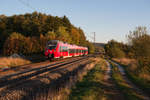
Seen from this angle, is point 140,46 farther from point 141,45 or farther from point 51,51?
point 51,51

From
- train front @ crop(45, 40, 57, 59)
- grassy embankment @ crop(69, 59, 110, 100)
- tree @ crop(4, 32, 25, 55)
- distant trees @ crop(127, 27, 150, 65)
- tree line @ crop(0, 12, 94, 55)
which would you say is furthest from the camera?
tree line @ crop(0, 12, 94, 55)

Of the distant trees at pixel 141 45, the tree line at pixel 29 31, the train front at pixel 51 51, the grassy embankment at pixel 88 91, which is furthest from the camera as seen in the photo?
the tree line at pixel 29 31

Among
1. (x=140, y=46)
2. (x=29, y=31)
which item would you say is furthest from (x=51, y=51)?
(x=29, y=31)

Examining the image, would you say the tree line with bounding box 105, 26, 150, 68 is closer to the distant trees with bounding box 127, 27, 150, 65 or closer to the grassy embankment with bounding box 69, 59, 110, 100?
the distant trees with bounding box 127, 27, 150, 65

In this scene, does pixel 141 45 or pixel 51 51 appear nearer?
pixel 141 45

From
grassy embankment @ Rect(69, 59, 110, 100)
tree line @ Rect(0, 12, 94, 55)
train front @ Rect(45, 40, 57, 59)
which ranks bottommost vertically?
grassy embankment @ Rect(69, 59, 110, 100)

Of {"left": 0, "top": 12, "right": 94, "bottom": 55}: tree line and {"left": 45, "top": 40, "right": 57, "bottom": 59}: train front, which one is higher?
{"left": 0, "top": 12, "right": 94, "bottom": 55}: tree line

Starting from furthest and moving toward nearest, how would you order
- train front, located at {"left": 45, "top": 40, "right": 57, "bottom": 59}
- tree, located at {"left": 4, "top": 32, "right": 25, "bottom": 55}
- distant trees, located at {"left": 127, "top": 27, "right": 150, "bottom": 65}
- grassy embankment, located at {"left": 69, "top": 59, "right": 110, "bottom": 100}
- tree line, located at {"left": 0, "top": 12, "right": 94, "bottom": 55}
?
tree line, located at {"left": 0, "top": 12, "right": 94, "bottom": 55} → tree, located at {"left": 4, "top": 32, "right": 25, "bottom": 55} → train front, located at {"left": 45, "top": 40, "right": 57, "bottom": 59} → distant trees, located at {"left": 127, "top": 27, "right": 150, "bottom": 65} → grassy embankment, located at {"left": 69, "top": 59, "right": 110, "bottom": 100}

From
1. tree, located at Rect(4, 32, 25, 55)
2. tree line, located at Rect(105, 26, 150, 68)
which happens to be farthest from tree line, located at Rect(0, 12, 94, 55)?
tree line, located at Rect(105, 26, 150, 68)

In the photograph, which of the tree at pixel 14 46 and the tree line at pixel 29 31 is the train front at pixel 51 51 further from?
the tree at pixel 14 46

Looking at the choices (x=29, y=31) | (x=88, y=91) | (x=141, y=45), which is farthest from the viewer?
(x=29, y=31)

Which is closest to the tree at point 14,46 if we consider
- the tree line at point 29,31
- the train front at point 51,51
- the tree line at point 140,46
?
the tree line at point 29,31

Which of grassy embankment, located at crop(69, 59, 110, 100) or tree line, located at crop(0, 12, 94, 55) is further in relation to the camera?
tree line, located at crop(0, 12, 94, 55)

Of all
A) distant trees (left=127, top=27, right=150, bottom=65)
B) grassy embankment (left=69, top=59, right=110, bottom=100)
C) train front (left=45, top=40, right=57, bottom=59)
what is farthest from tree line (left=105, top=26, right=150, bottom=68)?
train front (left=45, top=40, right=57, bottom=59)
